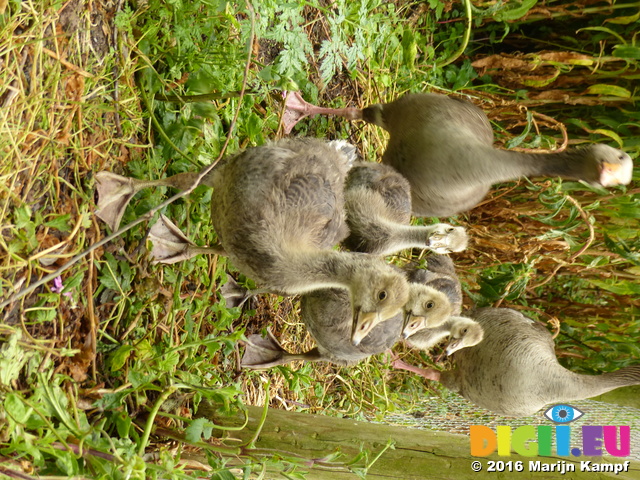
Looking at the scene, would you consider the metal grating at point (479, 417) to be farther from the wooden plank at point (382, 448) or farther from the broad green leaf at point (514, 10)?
the broad green leaf at point (514, 10)

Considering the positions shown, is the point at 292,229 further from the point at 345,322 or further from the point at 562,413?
the point at 562,413

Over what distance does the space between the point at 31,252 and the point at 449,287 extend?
8.98 feet

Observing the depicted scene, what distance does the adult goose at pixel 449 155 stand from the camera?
8.14ft

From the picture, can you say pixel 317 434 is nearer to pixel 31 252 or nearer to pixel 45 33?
pixel 31 252

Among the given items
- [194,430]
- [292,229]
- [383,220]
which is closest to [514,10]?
[383,220]

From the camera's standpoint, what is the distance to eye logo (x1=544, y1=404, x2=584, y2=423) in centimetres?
437

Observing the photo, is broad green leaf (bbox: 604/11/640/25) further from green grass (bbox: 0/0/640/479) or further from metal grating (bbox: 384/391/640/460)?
metal grating (bbox: 384/391/640/460)

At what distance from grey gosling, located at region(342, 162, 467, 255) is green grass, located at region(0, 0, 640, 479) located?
0.76 metres

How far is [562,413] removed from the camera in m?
4.45

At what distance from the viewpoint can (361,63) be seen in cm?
443

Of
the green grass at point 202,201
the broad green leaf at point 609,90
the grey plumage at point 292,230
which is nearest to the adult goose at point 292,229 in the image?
the grey plumage at point 292,230

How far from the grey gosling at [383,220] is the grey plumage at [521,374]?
1.10 metres

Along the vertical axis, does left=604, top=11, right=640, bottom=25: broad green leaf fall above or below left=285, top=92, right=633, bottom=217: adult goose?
above

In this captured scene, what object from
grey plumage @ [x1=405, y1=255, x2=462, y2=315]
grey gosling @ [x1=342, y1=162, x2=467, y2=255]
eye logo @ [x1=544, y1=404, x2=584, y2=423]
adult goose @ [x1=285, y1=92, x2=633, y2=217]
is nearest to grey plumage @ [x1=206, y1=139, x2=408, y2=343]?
grey gosling @ [x1=342, y1=162, x2=467, y2=255]
